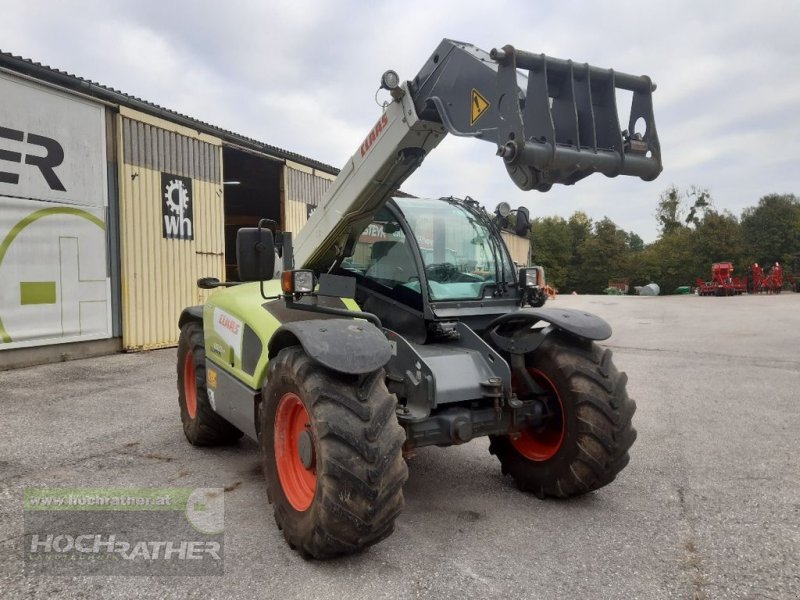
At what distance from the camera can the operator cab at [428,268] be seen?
3861 millimetres

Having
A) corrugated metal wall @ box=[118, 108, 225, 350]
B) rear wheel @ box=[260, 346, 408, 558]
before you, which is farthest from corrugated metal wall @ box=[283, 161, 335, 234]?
rear wheel @ box=[260, 346, 408, 558]

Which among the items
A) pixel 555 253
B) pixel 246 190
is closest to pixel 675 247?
pixel 555 253

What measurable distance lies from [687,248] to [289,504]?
54465 millimetres

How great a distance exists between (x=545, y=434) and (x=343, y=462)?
1833 mm

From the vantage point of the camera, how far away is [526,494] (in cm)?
386

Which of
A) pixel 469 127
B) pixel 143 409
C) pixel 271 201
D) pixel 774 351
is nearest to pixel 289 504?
pixel 469 127

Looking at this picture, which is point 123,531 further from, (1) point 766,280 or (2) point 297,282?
(1) point 766,280

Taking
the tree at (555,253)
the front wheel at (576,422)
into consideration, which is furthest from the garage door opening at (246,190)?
the tree at (555,253)

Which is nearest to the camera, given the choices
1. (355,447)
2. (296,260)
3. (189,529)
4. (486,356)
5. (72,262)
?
(355,447)

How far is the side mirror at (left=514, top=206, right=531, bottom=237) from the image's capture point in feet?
14.4

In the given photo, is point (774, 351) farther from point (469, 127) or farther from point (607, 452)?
point (469, 127)

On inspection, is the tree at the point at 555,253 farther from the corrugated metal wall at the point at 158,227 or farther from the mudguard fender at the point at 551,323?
the mudguard fender at the point at 551,323

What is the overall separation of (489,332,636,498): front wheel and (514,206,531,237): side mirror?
0.97 m

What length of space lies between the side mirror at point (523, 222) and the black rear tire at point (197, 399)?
2.89 meters
